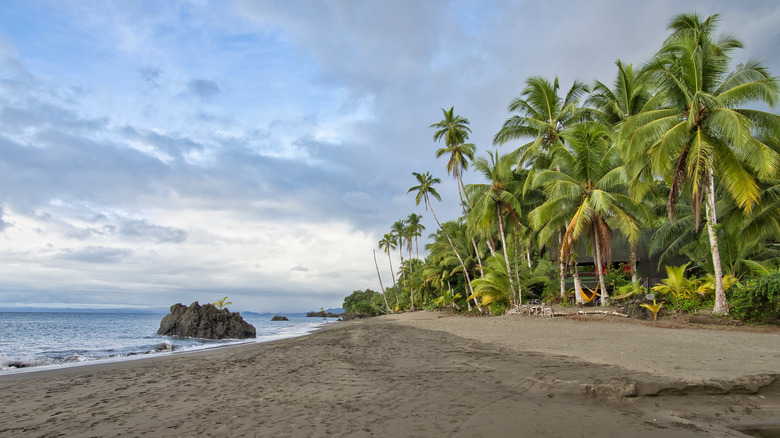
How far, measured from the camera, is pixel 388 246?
200 ft

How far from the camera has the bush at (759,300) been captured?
1080 cm

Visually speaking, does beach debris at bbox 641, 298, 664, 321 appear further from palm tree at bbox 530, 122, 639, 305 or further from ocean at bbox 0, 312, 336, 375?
ocean at bbox 0, 312, 336, 375

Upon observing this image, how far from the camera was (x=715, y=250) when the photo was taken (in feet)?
42.2

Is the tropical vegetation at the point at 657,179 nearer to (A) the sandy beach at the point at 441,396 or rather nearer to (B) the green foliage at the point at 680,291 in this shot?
(B) the green foliage at the point at 680,291

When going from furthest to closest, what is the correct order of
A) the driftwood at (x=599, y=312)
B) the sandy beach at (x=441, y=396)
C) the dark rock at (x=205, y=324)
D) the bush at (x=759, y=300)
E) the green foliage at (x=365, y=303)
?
the green foliage at (x=365, y=303) → the dark rock at (x=205, y=324) → the driftwood at (x=599, y=312) → the bush at (x=759, y=300) → the sandy beach at (x=441, y=396)

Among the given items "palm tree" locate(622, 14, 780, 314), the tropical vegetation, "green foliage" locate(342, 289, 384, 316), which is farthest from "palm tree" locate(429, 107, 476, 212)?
"green foliage" locate(342, 289, 384, 316)

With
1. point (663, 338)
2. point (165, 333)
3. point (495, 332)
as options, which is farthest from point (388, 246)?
point (663, 338)

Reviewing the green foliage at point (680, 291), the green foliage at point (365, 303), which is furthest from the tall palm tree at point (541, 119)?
the green foliage at point (365, 303)

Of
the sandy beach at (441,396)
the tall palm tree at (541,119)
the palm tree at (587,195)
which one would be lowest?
the sandy beach at (441,396)

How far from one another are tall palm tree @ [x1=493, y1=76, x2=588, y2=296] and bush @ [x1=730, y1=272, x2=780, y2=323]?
393 inches

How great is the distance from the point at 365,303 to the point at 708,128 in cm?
6200

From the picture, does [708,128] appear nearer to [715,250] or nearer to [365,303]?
[715,250]

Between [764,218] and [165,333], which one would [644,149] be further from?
[165,333]

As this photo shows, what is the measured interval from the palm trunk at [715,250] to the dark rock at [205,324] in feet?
81.6
